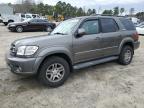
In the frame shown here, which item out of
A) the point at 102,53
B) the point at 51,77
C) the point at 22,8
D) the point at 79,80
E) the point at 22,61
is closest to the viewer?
the point at 22,61

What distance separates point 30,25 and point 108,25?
14.6 m

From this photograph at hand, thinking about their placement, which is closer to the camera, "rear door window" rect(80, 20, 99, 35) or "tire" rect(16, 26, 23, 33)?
"rear door window" rect(80, 20, 99, 35)

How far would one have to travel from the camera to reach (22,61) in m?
4.79

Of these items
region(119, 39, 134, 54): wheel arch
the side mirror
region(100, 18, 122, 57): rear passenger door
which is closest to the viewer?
the side mirror

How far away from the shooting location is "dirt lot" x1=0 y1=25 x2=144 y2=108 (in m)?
4.38

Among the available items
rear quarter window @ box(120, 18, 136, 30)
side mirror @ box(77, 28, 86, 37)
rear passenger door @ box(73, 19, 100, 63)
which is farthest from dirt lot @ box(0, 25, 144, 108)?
rear quarter window @ box(120, 18, 136, 30)

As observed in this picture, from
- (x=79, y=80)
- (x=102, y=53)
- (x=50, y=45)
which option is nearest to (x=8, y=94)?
(x=50, y=45)

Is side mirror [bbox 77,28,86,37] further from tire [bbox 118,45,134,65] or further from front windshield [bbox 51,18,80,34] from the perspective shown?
tire [bbox 118,45,134,65]

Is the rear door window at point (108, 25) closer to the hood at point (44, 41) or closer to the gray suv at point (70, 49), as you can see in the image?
the gray suv at point (70, 49)

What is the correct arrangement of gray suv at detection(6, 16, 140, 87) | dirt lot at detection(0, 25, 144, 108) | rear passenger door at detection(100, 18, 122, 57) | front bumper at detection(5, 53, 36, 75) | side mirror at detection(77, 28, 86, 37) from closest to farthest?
dirt lot at detection(0, 25, 144, 108)
front bumper at detection(5, 53, 36, 75)
gray suv at detection(6, 16, 140, 87)
side mirror at detection(77, 28, 86, 37)
rear passenger door at detection(100, 18, 122, 57)

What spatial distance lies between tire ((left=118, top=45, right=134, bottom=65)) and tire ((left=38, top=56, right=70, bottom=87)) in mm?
2465

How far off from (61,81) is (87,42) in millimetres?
1294

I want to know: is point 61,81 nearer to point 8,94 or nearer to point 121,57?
point 8,94

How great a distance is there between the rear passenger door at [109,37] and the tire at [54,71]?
1.49 meters
